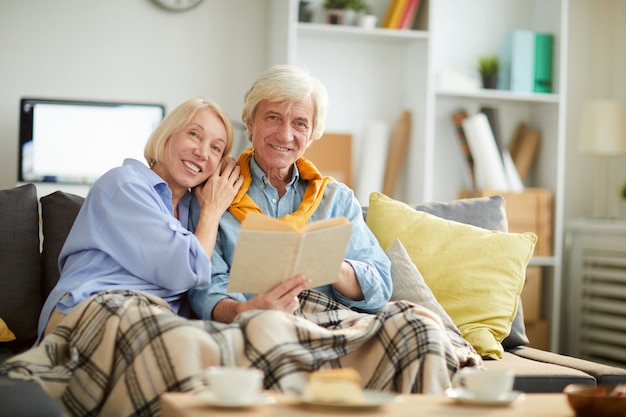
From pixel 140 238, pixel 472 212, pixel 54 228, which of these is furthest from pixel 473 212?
pixel 54 228

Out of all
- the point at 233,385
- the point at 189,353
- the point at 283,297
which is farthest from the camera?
the point at 283,297

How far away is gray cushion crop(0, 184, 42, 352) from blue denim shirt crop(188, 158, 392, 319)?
43 cm

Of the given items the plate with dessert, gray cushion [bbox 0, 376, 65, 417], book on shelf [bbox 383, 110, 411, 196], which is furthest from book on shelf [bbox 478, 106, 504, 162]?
gray cushion [bbox 0, 376, 65, 417]

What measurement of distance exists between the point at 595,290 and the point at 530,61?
45.7 inches

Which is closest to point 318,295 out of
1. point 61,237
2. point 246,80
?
point 61,237

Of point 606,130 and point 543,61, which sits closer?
point 606,130

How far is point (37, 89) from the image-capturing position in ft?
13.6

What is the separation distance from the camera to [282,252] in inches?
74.0

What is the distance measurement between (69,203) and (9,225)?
167 millimetres

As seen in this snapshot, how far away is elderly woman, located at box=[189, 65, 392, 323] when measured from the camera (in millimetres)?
2260

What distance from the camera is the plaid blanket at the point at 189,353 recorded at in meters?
1.72

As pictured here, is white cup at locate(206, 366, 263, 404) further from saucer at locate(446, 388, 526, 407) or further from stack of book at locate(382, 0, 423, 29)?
stack of book at locate(382, 0, 423, 29)

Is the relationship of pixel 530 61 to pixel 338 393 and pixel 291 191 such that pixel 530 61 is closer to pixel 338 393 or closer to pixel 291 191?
pixel 291 191

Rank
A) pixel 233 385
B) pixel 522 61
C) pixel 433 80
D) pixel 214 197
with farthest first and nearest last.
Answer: pixel 522 61 → pixel 433 80 → pixel 214 197 → pixel 233 385
